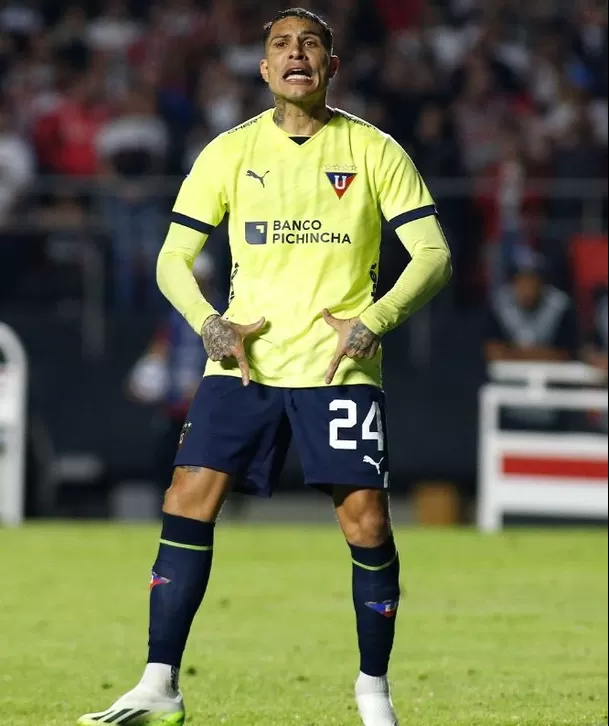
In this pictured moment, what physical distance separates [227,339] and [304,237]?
1.37ft

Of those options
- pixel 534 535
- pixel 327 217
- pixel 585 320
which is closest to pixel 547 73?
pixel 585 320

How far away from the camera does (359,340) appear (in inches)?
226

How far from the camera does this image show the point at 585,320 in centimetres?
1564

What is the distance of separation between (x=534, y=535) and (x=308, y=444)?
28.4ft

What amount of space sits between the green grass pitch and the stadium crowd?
2957 millimetres

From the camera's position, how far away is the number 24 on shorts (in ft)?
19.1

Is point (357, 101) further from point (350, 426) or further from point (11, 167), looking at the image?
point (350, 426)

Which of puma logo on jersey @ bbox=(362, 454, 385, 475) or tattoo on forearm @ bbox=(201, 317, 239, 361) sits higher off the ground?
tattoo on forearm @ bbox=(201, 317, 239, 361)

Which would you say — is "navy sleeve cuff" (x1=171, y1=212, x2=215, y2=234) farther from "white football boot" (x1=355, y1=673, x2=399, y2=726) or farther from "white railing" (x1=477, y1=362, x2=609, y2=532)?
"white railing" (x1=477, y1=362, x2=609, y2=532)

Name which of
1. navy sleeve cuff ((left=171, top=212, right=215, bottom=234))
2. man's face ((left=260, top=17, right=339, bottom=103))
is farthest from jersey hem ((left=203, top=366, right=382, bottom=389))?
man's face ((left=260, top=17, right=339, bottom=103))

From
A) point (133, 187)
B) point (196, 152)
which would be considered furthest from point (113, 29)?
point (133, 187)

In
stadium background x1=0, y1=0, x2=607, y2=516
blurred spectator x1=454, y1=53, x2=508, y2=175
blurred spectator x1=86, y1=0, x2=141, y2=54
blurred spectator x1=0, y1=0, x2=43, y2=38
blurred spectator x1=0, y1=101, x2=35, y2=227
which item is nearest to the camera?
stadium background x1=0, y1=0, x2=607, y2=516

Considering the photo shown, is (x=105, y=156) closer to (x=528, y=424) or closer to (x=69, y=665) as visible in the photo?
(x=528, y=424)

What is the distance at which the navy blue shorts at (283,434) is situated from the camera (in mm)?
5809
